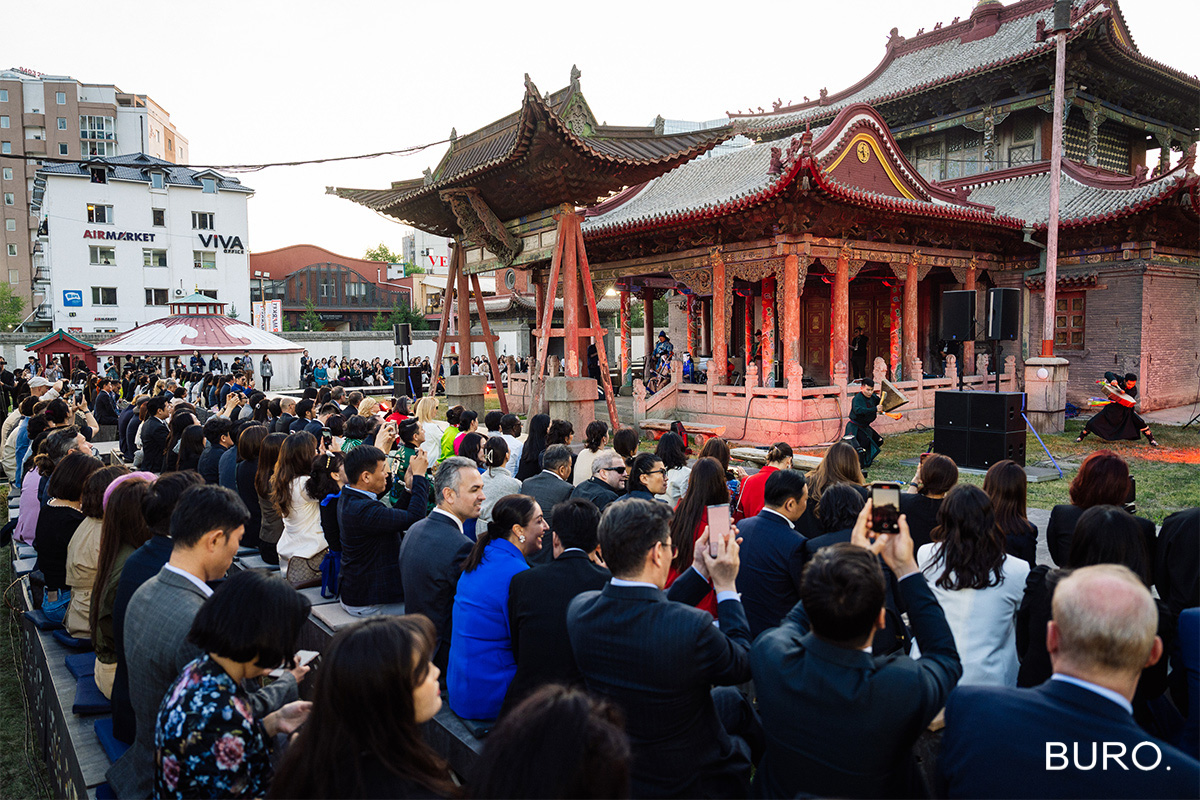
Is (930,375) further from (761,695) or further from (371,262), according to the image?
(371,262)

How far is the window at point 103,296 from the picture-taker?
3681cm

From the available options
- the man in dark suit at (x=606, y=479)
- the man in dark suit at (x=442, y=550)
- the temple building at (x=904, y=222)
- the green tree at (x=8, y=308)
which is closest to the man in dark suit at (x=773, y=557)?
the man in dark suit at (x=606, y=479)

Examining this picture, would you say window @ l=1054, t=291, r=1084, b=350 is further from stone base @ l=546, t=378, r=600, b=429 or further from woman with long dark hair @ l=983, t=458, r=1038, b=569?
woman with long dark hair @ l=983, t=458, r=1038, b=569

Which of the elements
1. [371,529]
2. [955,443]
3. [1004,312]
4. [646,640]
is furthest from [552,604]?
[1004,312]

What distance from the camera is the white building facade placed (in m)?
36.0

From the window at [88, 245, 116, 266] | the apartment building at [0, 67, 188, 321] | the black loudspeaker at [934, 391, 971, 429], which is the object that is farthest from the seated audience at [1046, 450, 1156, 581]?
the apartment building at [0, 67, 188, 321]

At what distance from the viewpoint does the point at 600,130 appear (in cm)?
1316

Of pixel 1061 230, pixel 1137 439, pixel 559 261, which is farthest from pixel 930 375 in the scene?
pixel 559 261

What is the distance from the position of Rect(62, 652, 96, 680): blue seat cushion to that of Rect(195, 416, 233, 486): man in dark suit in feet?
8.39

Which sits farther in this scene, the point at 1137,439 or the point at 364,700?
the point at 1137,439

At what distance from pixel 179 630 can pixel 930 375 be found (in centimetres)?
1858

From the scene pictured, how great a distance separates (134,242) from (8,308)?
11.3m

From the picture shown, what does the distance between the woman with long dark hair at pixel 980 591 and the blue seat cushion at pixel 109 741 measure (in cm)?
356

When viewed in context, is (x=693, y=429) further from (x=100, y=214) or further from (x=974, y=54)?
(x=100, y=214)
